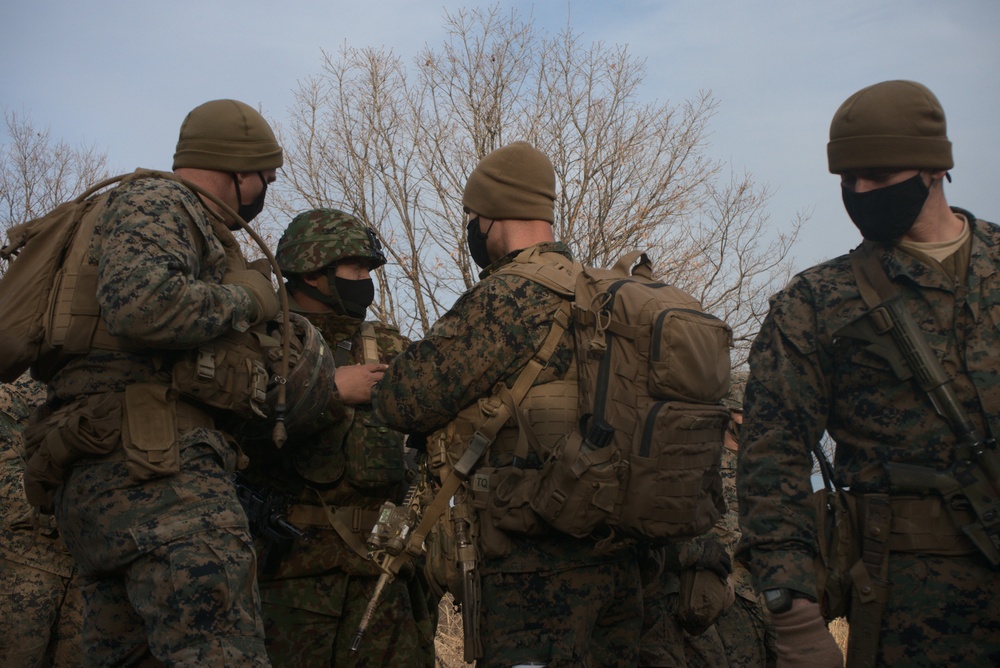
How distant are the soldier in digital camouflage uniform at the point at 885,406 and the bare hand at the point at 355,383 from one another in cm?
187

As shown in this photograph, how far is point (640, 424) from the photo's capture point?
3.67 metres

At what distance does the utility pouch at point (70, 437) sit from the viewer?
347 centimetres

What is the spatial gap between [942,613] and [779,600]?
1.61 ft

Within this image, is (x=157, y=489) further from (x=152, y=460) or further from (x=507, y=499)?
(x=507, y=499)

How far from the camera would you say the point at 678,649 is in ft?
14.9

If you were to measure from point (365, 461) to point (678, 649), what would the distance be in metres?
1.69

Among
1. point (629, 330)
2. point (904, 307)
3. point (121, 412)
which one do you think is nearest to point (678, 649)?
point (629, 330)

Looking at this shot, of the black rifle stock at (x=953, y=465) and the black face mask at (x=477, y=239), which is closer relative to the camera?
the black rifle stock at (x=953, y=465)

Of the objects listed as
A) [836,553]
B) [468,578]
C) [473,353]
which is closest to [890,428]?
[836,553]

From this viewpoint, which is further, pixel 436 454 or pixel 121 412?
pixel 436 454

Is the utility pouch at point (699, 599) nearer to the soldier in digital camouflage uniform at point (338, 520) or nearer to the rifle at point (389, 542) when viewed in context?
the soldier in digital camouflage uniform at point (338, 520)

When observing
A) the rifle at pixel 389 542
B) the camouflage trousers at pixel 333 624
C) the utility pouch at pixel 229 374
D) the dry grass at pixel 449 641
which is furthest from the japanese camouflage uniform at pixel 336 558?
the dry grass at pixel 449 641

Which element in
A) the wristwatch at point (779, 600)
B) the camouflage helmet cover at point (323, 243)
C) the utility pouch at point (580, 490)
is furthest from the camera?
the camouflage helmet cover at point (323, 243)

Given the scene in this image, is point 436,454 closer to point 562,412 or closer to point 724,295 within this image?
point 562,412
